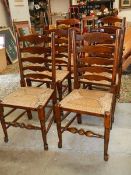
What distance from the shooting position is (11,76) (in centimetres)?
409

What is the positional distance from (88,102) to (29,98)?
552mm

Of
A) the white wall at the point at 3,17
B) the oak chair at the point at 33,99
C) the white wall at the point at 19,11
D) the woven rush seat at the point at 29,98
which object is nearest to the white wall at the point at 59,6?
the white wall at the point at 19,11

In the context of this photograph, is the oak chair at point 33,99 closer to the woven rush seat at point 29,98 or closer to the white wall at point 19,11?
the woven rush seat at point 29,98

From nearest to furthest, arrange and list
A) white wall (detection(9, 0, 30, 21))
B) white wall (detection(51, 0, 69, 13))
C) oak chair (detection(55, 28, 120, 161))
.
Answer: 1. oak chair (detection(55, 28, 120, 161))
2. white wall (detection(9, 0, 30, 21))
3. white wall (detection(51, 0, 69, 13))

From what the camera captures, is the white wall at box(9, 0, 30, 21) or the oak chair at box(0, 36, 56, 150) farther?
the white wall at box(9, 0, 30, 21)

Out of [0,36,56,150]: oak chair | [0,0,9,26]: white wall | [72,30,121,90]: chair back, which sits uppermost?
[0,0,9,26]: white wall

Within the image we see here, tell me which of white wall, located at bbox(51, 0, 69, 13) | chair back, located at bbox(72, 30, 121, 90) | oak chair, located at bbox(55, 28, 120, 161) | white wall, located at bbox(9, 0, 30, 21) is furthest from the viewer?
white wall, located at bbox(51, 0, 69, 13)

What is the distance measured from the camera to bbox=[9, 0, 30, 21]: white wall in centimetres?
532

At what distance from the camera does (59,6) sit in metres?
6.75

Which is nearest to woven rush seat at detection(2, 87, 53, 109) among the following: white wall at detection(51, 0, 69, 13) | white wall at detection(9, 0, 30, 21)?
white wall at detection(9, 0, 30, 21)

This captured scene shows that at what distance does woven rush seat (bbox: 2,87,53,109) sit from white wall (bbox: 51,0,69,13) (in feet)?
16.5

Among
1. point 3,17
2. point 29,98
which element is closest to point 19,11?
point 3,17

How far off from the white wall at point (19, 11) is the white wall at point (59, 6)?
1.21 meters

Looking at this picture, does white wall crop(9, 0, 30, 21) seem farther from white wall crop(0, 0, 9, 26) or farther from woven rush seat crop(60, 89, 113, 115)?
woven rush seat crop(60, 89, 113, 115)
